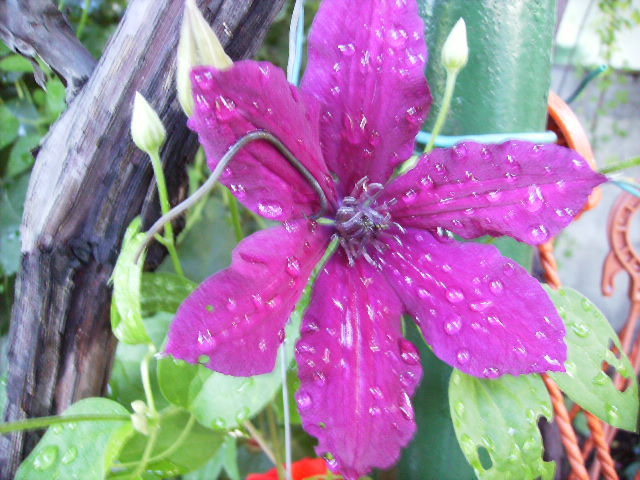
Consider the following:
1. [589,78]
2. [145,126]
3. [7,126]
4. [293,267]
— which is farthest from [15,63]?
[589,78]

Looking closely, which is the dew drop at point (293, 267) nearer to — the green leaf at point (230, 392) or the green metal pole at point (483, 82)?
the green leaf at point (230, 392)

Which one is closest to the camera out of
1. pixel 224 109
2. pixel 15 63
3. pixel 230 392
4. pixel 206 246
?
pixel 224 109

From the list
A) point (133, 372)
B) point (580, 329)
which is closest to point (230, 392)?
point (133, 372)

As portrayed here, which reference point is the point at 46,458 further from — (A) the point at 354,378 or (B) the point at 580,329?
(B) the point at 580,329

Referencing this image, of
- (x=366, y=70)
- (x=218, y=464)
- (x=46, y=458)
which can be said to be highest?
(x=366, y=70)

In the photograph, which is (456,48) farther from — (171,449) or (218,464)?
(218,464)

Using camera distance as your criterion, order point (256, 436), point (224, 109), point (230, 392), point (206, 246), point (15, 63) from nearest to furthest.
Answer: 1. point (224, 109)
2. point (230, 392)
3. point (256, 436)
4. point (15, 63)
5. point (206, 246)

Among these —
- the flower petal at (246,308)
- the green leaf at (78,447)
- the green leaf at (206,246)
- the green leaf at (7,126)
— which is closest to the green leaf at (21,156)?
the green leaf at (7,126)

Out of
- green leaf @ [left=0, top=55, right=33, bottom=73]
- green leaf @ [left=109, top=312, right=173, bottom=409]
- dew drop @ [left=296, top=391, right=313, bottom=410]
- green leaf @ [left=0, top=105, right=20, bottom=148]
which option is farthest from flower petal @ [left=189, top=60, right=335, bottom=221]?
green leaf @ [left=0, top=105, right=20, bottom=148]

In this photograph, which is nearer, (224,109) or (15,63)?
(224,109)

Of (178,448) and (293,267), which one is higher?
(293,267)
